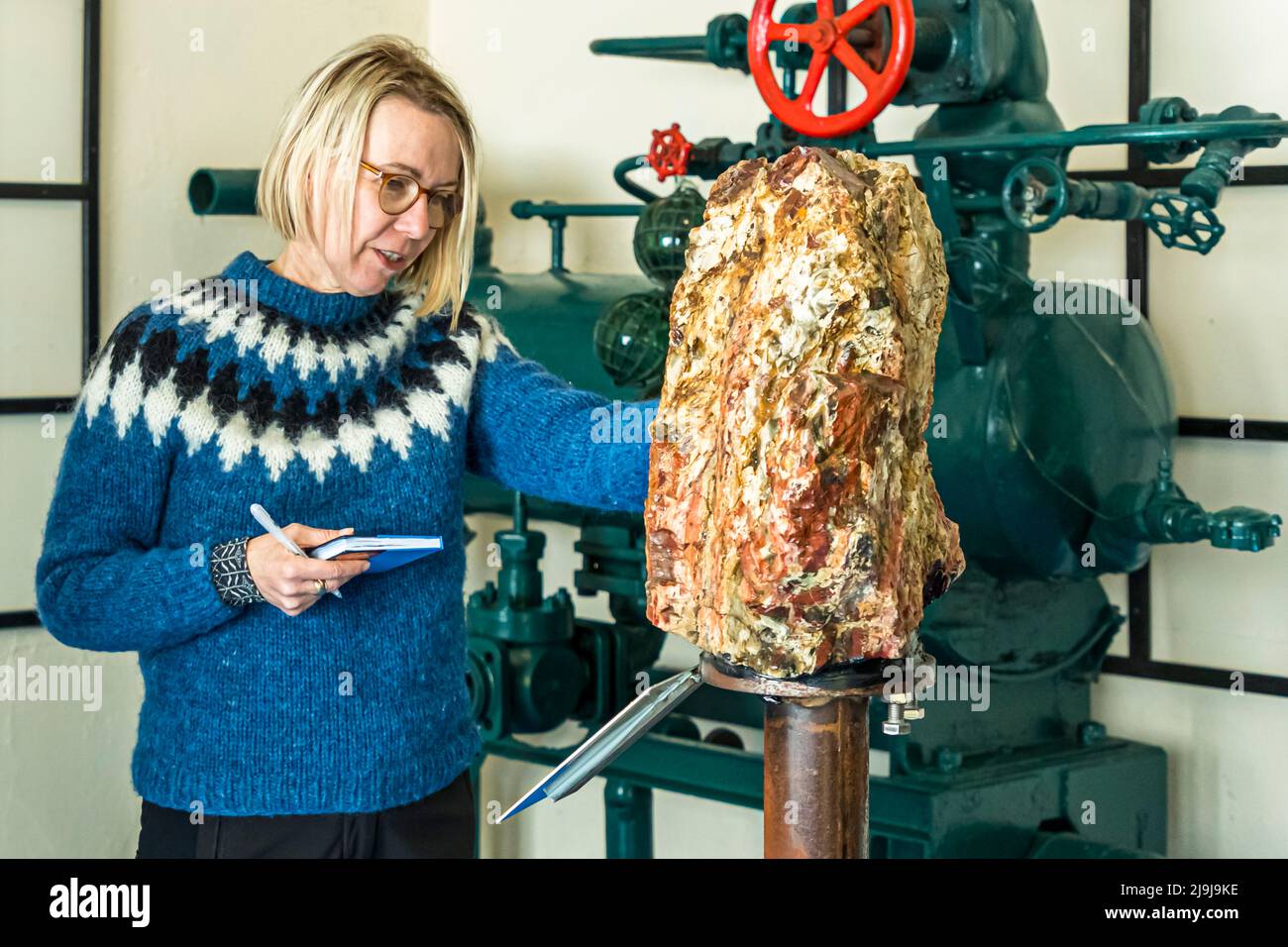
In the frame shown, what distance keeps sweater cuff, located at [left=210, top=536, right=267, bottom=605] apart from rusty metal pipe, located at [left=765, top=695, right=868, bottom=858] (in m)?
0.51

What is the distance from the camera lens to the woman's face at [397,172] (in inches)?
54.9

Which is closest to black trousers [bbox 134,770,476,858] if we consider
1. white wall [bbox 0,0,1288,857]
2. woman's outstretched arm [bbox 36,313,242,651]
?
woman's outstretched arm [bbox 36,313,242,651]

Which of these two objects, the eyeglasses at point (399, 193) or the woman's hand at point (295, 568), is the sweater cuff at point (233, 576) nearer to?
the woman's hand at point (295, 568)

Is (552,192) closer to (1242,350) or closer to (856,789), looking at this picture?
(1242,350)

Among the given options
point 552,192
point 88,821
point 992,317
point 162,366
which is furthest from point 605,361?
point 88,821

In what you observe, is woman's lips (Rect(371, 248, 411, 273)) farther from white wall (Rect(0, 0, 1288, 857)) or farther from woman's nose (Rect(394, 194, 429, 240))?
white wall (Rect(0, 0, 1288, 857))

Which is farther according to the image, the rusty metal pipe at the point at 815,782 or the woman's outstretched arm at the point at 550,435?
the woman's outstretched arm at the point at 550,435

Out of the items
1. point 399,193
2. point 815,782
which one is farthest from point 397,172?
point 815,782

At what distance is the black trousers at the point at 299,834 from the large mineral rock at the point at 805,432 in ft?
1.51

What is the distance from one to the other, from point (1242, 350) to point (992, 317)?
0.44 metres

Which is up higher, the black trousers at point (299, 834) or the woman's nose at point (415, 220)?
the woman's nose at point (415, 220)

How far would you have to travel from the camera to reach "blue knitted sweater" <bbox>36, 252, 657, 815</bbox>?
4.52ft

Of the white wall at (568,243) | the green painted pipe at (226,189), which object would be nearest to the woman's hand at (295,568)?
the white wall at (568,243)

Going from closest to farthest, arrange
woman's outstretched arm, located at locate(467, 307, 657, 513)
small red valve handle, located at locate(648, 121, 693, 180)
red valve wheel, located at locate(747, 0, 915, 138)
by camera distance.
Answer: woman's outstretched arm, located at locate(467, 307, 657, 513), red valve wheel, located at locate(747, 0, 915, 138), small red valve handle, located at locate(648, 121, 693, 180)
